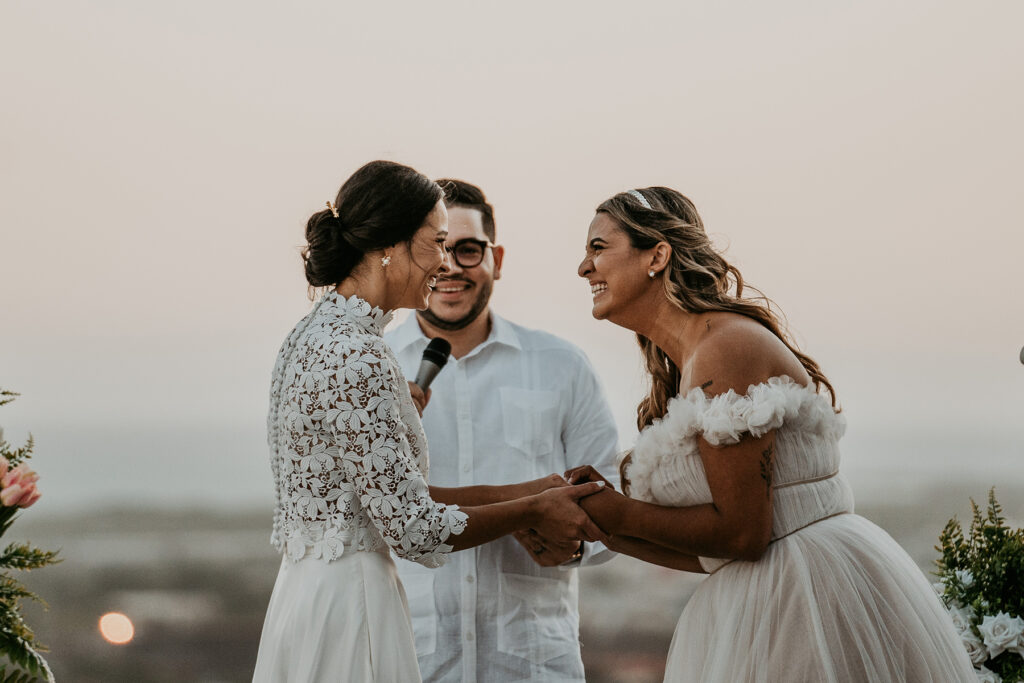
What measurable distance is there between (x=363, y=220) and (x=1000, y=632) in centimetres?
173

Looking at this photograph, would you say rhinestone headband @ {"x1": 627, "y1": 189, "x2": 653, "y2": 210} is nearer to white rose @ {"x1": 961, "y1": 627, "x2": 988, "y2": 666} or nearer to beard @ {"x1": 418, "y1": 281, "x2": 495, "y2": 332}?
beard @ {"x1": 418, "y1": 281, "x2": 495, "y2": 332}

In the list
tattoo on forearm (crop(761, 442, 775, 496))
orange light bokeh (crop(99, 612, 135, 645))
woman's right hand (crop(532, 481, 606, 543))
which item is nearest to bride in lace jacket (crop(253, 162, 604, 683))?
woman's right hand (crop(532, 481, 606, 543))

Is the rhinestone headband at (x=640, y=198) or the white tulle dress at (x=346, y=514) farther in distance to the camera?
the rhinestone headband at (x=640, y=198)

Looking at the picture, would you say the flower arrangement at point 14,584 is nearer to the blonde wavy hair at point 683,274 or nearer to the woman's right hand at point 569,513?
the woman's right hand at point 569,513

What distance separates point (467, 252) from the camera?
290cm

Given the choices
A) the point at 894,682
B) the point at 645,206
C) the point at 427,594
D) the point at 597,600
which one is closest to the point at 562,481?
the point at 427,594

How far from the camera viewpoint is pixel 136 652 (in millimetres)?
4062

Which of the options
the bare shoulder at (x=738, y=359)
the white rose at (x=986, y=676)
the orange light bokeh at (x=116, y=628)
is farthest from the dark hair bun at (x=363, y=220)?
the orange light bokeh at (x=116, y=628)

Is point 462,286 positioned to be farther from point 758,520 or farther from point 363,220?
point 758,520

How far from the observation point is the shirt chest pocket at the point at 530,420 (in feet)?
9.30

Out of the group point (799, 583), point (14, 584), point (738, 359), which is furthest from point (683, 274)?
point (14, 584)

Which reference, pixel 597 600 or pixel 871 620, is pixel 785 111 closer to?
pixel 597 600

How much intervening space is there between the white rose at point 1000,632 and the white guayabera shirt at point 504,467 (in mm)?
970

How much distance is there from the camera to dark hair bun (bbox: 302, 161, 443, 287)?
6.87 ft
